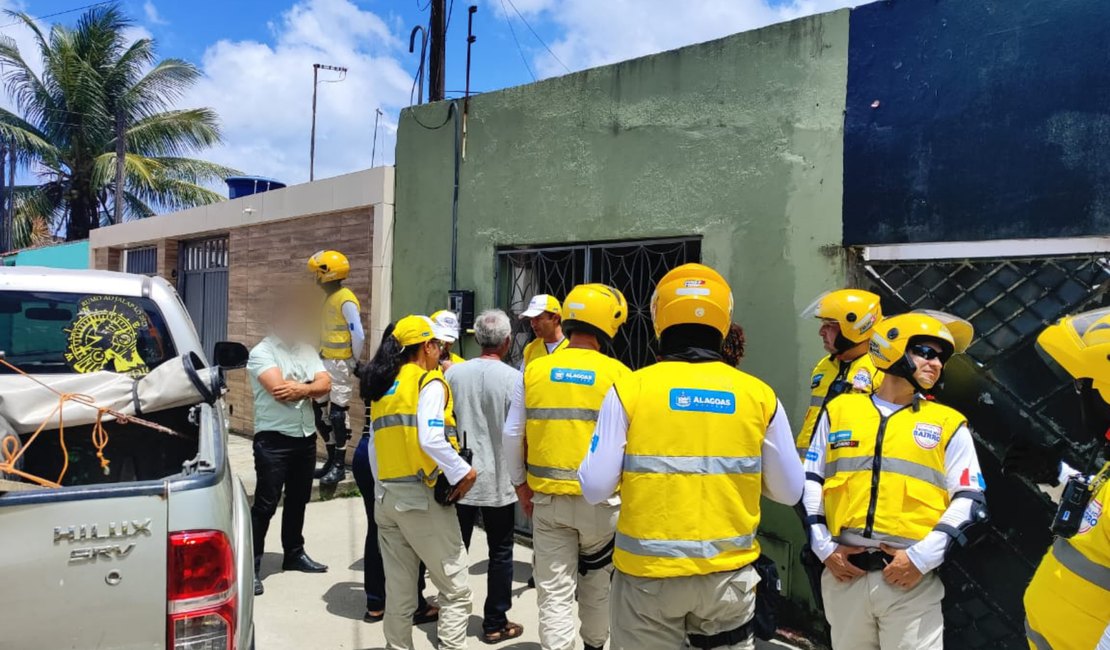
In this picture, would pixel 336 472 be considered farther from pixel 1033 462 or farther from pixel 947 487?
Result: pixel 1033 462

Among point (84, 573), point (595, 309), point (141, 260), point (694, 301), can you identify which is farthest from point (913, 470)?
point (141, 260)

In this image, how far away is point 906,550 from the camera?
2.76 m

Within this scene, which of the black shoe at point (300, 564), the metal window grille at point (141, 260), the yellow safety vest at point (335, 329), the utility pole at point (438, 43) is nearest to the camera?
the black shoe at point (300, 564)

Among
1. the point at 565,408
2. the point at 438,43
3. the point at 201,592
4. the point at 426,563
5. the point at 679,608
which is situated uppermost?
Answer: the point at 438,43

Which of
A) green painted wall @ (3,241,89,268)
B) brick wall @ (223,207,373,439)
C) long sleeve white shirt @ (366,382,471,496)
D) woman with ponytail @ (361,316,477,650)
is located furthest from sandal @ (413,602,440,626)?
green painted wall @ (3,241,89,268)

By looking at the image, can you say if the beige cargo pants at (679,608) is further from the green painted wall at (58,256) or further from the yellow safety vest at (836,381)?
the green painted wall at (58,256)

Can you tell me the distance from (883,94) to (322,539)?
5.05 m

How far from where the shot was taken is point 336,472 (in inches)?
281

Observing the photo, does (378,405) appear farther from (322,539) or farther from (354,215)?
(354,215)

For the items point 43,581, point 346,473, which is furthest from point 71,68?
point 43,581

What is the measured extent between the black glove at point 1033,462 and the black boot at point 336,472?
5737 millimetres

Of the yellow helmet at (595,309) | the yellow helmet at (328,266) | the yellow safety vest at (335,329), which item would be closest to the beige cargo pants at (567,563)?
the yellow helmet at (595,309)

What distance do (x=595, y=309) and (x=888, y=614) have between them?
1741 millimetres

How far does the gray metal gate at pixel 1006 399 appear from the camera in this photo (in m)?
3.68
